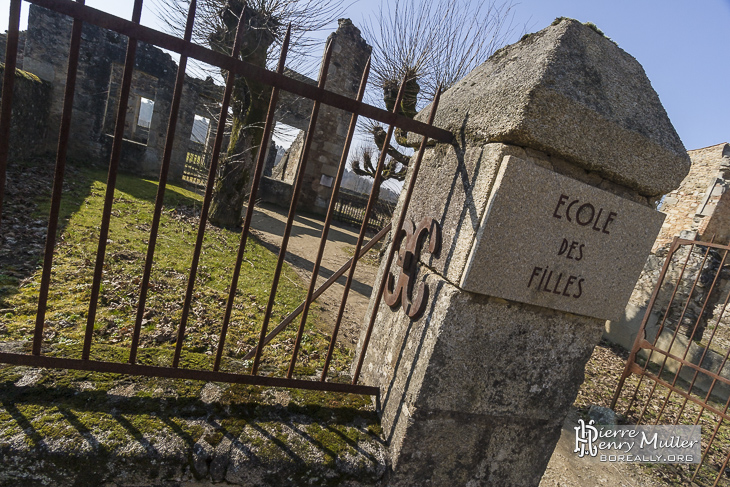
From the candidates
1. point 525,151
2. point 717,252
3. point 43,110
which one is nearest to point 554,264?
point 525,151

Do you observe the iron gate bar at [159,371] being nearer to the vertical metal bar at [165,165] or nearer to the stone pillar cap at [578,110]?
the vertical metal bar at [165,165]

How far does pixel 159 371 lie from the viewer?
151cm

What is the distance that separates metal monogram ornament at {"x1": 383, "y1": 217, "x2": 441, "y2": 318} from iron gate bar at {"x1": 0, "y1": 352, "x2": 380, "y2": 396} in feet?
1.66

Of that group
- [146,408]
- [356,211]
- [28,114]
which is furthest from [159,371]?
[356,211]

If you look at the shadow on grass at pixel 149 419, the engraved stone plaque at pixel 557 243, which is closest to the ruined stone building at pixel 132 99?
the shadow on grass at pixel 149 419

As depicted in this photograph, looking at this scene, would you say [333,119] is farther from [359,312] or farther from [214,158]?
[214,158]

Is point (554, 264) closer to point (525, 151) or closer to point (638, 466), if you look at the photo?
point (525, 151)

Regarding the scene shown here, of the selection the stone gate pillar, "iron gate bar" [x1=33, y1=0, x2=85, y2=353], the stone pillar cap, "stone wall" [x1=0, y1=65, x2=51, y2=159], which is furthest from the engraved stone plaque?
"stone wall" [x1=0, y1=65, x2=51, y2=159]

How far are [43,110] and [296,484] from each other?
1215 centimetres

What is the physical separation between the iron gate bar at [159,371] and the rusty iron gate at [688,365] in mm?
3365

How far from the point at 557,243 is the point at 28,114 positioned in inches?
446

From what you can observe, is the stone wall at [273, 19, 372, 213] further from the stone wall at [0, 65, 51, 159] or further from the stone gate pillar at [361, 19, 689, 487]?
the stone gate pillar at [361, 19, 689, 487]

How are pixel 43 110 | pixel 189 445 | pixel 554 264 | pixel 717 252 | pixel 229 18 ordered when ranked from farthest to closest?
pixel 43 110, pixel 717 252, pixel 229 18, pixel 554 264, pixel 189 445

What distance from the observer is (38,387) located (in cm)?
137
